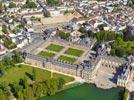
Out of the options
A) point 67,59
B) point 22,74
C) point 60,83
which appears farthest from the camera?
point 67,59

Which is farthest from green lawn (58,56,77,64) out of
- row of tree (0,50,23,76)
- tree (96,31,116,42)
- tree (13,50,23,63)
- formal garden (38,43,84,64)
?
tree (96,31,116,42)

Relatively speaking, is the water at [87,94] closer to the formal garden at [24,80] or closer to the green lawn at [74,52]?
the formal garden at [24,80]

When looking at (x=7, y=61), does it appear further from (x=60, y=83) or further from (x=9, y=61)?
(x=60, y=83)

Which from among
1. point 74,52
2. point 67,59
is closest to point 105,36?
point 74,52

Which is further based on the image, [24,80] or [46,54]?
[46,54]

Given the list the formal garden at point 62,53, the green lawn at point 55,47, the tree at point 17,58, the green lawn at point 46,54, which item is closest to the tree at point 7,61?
the tree at point 17,58

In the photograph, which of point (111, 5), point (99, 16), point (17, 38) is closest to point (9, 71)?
point (17, 38)
